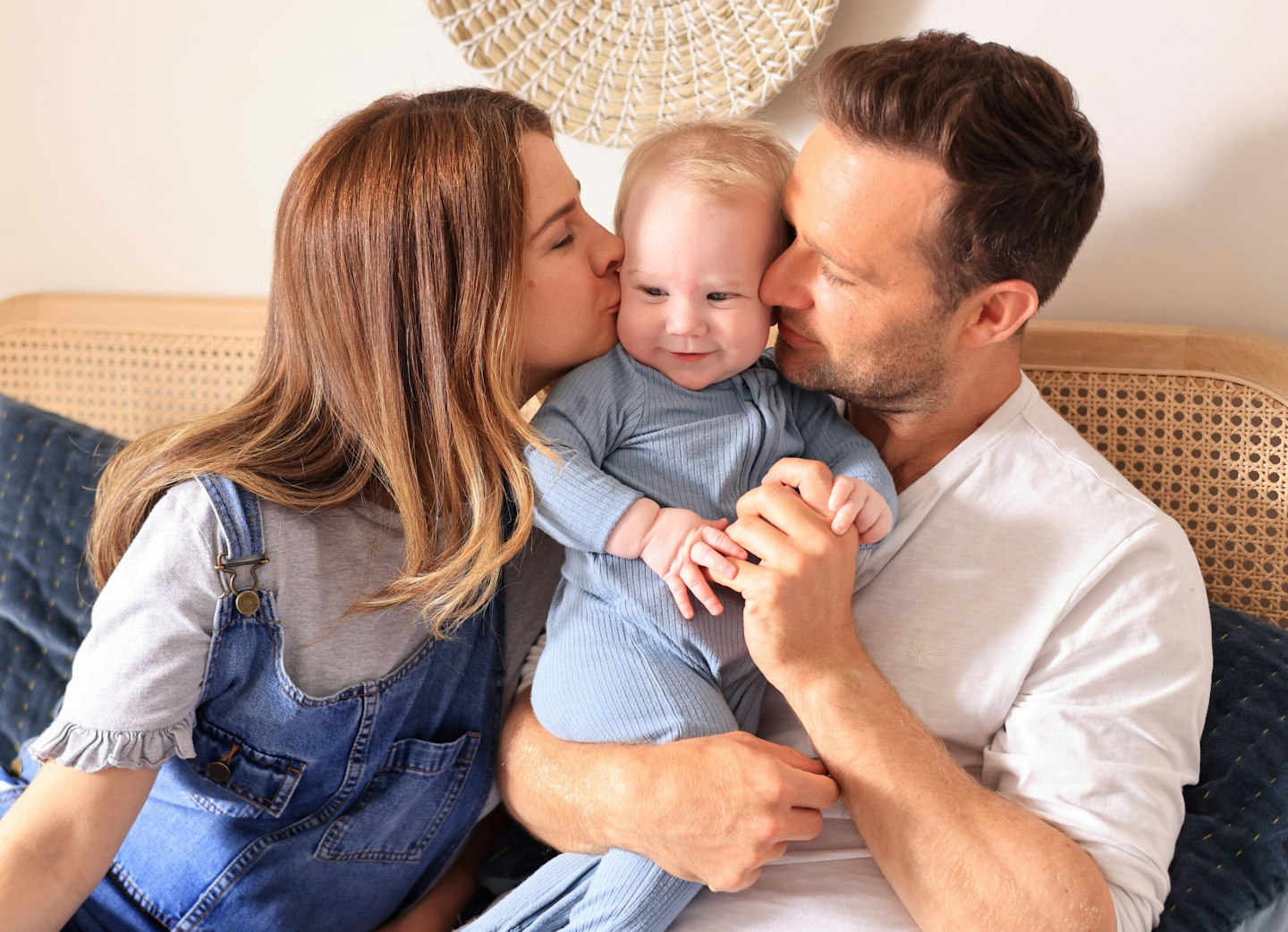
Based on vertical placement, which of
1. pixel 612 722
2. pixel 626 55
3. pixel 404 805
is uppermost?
pixel 626 55

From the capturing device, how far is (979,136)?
1390 mm

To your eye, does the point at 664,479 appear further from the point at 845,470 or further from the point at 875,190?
the point at 875,190

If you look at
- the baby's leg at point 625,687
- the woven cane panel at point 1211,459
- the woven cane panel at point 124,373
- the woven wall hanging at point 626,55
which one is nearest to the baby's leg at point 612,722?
the baby's leg at point 625,687

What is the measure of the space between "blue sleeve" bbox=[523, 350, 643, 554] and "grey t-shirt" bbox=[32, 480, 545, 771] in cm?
26

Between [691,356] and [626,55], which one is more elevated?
[626,55]

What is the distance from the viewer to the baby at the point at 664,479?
1.34 m

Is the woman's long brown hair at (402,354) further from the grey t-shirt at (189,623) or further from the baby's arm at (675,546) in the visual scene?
the baby's arm at (675,546)

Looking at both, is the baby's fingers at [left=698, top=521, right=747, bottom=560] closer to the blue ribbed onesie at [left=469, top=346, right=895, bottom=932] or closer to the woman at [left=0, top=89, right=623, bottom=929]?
the blue ribbed onesie at [left=469, top=346, right=895, bottom=932]

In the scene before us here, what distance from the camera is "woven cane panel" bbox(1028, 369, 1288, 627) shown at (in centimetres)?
168

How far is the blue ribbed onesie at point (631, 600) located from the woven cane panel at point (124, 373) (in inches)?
41.6

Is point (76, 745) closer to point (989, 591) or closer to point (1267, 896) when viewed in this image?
point (989, 591)

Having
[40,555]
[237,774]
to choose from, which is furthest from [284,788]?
[40,555]

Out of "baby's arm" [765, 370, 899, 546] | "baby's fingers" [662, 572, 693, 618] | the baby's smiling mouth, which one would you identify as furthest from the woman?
"baby's arm" [765, 370, 899, 546]

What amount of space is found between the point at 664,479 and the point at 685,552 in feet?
0.44
